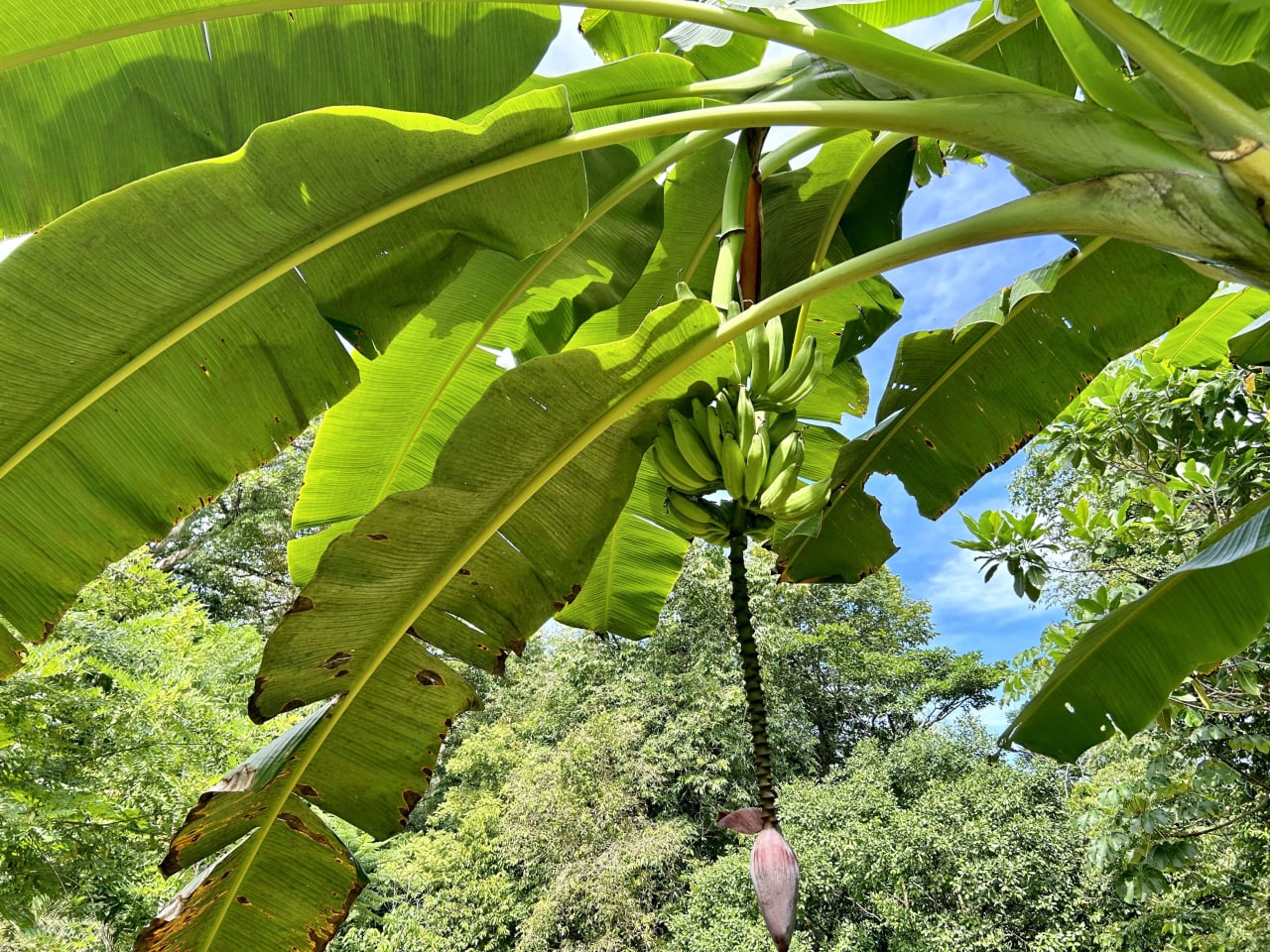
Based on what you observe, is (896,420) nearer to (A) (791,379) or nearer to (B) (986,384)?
(B) (986,384)

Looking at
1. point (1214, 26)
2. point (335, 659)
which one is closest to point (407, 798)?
point (335, 659)

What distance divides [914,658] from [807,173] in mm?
11598

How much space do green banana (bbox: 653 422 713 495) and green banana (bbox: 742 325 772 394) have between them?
0.36 feet

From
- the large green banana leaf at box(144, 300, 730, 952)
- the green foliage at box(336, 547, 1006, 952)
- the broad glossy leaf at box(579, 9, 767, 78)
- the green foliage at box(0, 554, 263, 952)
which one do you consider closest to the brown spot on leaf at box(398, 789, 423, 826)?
the large green banana leaf at box(144, 300, 730, 952)

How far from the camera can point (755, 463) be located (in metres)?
0.82

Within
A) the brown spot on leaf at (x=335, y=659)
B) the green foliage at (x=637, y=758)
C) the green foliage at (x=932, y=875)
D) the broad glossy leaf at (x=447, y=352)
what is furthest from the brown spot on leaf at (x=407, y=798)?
the green foliage at (x=932, y=875)

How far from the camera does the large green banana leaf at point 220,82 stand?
2.80ft

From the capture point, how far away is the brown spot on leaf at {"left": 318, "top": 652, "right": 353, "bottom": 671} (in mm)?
894

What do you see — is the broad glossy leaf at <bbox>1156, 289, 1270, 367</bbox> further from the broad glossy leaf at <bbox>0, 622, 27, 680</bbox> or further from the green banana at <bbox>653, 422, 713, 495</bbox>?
the broad glossy leaf at <bbox>0, 622, 27, 680</bbox>

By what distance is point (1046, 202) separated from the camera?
637 millimetres

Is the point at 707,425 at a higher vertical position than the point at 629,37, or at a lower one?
lower

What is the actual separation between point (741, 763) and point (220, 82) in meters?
9.81

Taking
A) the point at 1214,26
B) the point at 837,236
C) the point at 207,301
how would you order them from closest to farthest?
the point at 1214,26 → the point at 207,301 → the point at 837,236

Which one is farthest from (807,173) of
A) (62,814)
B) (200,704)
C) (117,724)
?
(200,704)
